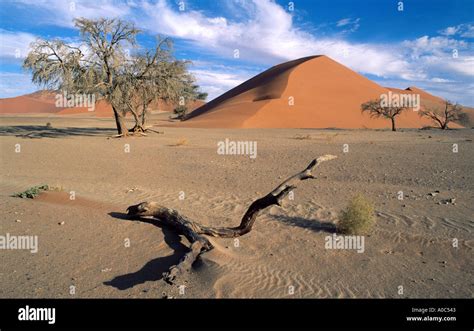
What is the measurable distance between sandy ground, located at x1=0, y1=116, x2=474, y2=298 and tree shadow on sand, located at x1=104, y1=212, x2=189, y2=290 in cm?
2

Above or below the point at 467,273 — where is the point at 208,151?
above

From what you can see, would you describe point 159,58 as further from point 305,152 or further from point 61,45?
point 305,152

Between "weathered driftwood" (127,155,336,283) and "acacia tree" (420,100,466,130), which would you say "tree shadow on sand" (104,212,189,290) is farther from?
"acacia tree" (420,100,466,130)

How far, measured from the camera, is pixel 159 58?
870 inches

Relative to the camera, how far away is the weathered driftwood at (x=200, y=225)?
5.21 m

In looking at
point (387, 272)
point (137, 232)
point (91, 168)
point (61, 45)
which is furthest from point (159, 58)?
point (387, 272)

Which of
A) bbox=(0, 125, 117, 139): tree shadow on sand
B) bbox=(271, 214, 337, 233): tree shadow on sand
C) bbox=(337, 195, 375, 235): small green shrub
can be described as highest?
bbox=(0, 125, 117, 139): tree shadow on sand

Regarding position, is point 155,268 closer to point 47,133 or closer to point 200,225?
point 200,225

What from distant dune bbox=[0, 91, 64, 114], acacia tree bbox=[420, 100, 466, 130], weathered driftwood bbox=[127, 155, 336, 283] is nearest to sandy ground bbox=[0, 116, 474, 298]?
weathered driftwood bbox=[127, 155, 336, 283]

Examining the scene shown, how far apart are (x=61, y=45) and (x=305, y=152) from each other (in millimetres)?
15632

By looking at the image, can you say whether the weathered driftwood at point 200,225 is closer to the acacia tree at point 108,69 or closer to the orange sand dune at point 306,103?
the acacia tree at point 108,69

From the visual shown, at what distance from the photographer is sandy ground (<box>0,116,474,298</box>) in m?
4.35

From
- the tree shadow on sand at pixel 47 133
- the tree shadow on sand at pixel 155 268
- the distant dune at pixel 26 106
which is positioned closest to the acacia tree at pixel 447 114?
the tree shadow on sand at pixel 47 133

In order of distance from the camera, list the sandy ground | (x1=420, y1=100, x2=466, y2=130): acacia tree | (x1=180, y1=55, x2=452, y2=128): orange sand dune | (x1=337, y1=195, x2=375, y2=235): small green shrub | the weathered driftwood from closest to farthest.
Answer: the sandy ground
the weathered driftwood
(x1=337, y1=195, x2=375, y2=235): small green shrub
(x1=420, y1=100, x2=466, y2=130): acacia tree
(x1=180, y1=55, x2=452, y2=128): orange sand dune
